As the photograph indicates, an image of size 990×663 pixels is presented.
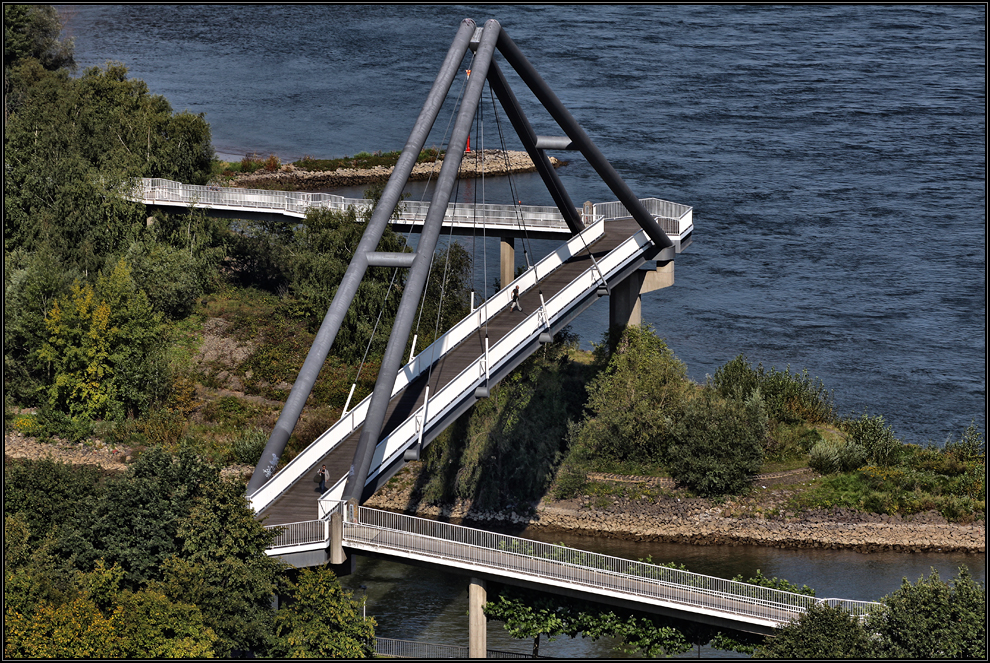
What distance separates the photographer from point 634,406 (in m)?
58.9

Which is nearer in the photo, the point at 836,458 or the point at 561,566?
the point at 561,566

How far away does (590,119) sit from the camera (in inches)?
4058

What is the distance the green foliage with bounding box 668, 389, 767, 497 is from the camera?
5528cm

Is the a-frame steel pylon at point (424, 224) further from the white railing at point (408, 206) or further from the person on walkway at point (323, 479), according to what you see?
the white railing at point (408, 206)

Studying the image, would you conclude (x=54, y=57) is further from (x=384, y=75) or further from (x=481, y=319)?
Answer: (x=481, y=319)

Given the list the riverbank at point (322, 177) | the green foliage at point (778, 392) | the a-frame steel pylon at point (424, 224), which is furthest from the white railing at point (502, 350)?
the riverbank at point (322, 177)

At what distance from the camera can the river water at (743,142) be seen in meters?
65.9

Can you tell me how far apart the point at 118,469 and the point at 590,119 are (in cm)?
5740

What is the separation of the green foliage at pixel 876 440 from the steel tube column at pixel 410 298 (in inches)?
956

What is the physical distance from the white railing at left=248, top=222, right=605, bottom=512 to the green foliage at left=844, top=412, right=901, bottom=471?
49.7 feet

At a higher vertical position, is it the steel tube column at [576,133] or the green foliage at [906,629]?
the steel tube column at [576,133]

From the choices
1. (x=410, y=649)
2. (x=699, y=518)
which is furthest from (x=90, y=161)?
(x=410, y=649)

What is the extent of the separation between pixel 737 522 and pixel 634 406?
7.90 m

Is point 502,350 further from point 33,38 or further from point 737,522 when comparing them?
point 33,38
